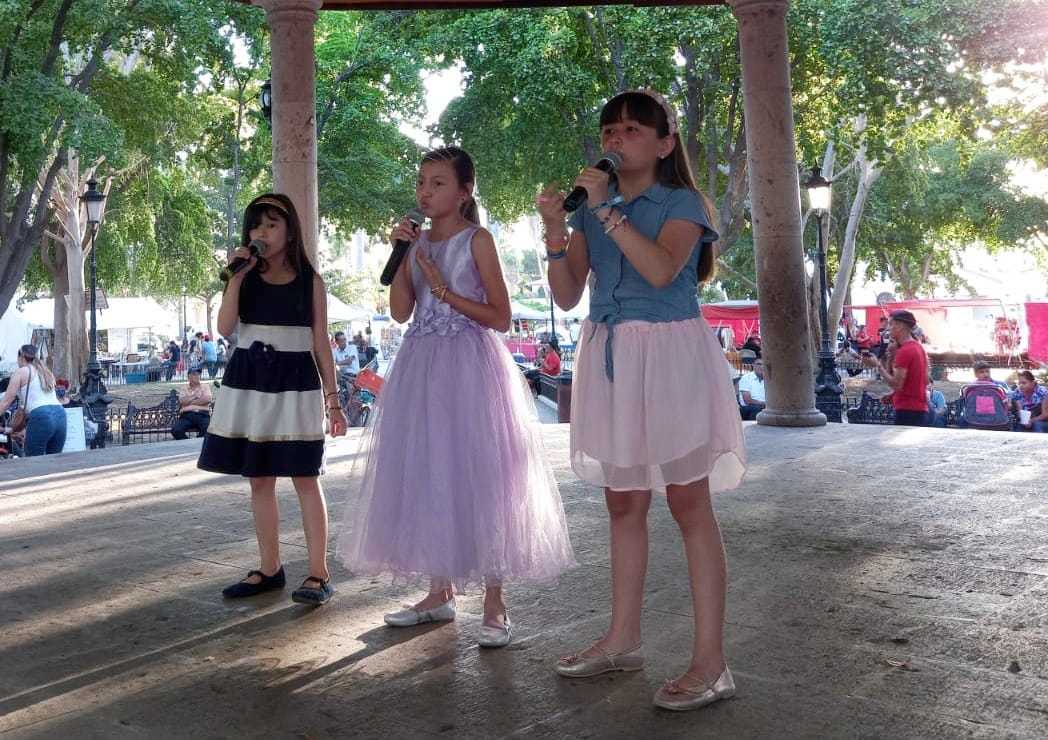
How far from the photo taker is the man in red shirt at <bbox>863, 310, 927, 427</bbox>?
32.1ft

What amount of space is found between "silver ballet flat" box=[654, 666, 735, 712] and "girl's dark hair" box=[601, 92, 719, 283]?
4.18ft

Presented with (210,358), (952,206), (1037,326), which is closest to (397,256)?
(952,206)

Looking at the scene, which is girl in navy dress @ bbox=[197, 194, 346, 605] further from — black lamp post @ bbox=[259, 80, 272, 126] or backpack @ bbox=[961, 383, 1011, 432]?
backpack @ bbox=[961, 383, 1011, 432]

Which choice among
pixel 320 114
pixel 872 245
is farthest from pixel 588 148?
pixel 872 245

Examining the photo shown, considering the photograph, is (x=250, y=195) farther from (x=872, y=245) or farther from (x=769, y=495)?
(x=769, y=495)

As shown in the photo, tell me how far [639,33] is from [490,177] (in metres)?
6.15

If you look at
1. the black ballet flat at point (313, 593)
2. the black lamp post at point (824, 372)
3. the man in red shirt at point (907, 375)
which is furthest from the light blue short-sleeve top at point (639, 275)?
the black lamp post at point (824, 372)

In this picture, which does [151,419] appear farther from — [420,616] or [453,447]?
[453,447]

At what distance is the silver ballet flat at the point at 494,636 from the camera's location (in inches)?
136

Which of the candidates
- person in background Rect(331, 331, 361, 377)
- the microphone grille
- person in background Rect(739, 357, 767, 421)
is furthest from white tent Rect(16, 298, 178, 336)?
the microphone grille

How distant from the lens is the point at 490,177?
25.7 m

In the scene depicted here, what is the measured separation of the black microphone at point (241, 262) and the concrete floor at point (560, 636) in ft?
4.17

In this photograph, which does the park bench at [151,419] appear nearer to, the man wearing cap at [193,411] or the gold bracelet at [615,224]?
the man wearing cap at [193,411]

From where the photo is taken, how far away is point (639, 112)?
3.10 m
